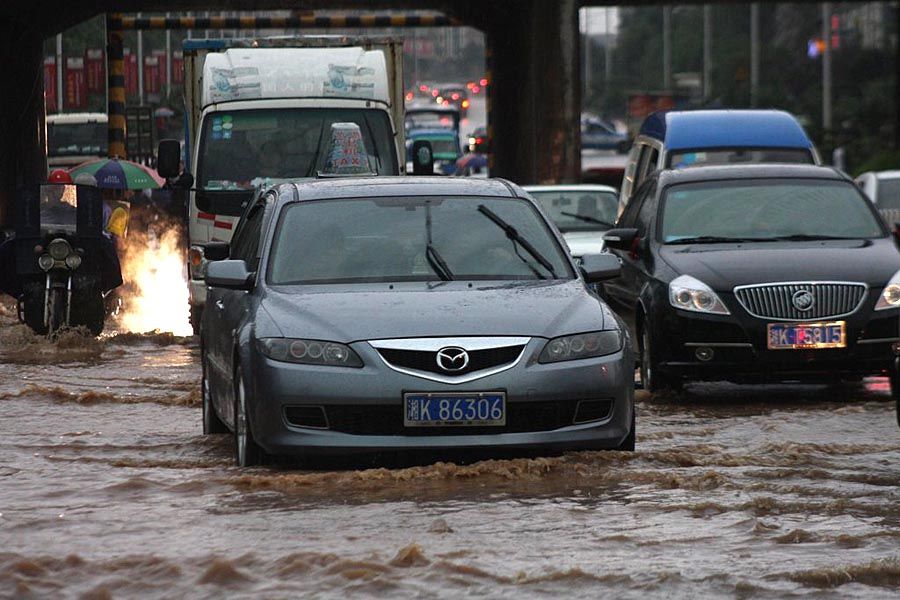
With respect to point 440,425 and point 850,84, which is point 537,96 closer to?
point 440,425

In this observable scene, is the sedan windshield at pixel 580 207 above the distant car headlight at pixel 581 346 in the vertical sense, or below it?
above

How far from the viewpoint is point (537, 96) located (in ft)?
101

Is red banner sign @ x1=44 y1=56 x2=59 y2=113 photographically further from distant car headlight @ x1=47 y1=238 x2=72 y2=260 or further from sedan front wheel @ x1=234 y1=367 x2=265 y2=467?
sedan front wheel @ x1=234 y1=367 x2=265 y2=467

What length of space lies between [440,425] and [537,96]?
884 inches

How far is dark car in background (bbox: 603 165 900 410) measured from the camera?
12680 millimetres

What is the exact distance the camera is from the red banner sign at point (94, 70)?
4631cm

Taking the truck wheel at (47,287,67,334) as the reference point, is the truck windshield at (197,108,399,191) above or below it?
above

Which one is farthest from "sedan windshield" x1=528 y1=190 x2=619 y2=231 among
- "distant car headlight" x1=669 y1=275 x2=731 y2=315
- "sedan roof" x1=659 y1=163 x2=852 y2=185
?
"distant car headlight" x1=669 y1=275 x2=731 y2=315

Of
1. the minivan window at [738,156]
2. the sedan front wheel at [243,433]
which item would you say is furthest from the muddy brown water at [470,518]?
the minivan window at [738,156]

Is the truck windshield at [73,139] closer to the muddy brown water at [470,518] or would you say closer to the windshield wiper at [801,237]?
the windshield wiper at [801,237]

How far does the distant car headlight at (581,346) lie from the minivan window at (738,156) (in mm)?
11073

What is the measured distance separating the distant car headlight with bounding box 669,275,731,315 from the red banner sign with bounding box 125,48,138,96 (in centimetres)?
4850

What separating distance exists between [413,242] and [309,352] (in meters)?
1.18

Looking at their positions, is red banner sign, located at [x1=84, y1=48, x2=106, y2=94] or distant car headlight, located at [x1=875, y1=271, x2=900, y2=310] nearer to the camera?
distant car headlight, located at [x1=875, y1=271, x2=900, y2=310]
